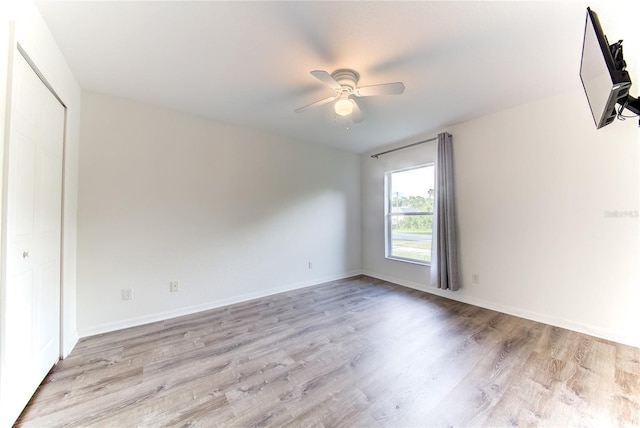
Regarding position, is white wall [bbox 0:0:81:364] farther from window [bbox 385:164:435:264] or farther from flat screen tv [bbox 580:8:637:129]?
window [bbox 385:164:435:264]

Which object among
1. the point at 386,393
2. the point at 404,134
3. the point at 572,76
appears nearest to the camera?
the point at 386,393

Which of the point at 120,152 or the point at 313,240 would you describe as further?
the point at 313,240

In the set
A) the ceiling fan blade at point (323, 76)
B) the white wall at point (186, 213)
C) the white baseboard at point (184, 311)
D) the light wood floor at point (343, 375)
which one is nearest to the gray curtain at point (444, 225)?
the light wood floor at point (343, 375)

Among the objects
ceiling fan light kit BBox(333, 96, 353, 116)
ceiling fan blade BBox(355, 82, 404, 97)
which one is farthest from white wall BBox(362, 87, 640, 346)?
ceiling fan light kit BBox(333, 96, 353, 116)

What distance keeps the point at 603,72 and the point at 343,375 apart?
2.36 m

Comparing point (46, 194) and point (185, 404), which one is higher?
point (46, 194)

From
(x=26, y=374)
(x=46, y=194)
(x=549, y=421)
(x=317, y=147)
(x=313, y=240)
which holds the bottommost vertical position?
A: (x=549, y=421)

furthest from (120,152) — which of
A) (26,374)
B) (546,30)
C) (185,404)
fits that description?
(546,30)

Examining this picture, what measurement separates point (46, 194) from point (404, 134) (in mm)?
3962

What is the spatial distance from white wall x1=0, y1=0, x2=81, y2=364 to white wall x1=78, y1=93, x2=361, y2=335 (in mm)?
143

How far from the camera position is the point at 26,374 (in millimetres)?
1496

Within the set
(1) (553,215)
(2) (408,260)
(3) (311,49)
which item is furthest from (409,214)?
(3) (311,49)

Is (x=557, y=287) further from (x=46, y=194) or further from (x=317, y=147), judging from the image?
(x=46, y=194)

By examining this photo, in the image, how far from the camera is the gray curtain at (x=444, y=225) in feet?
10.7
